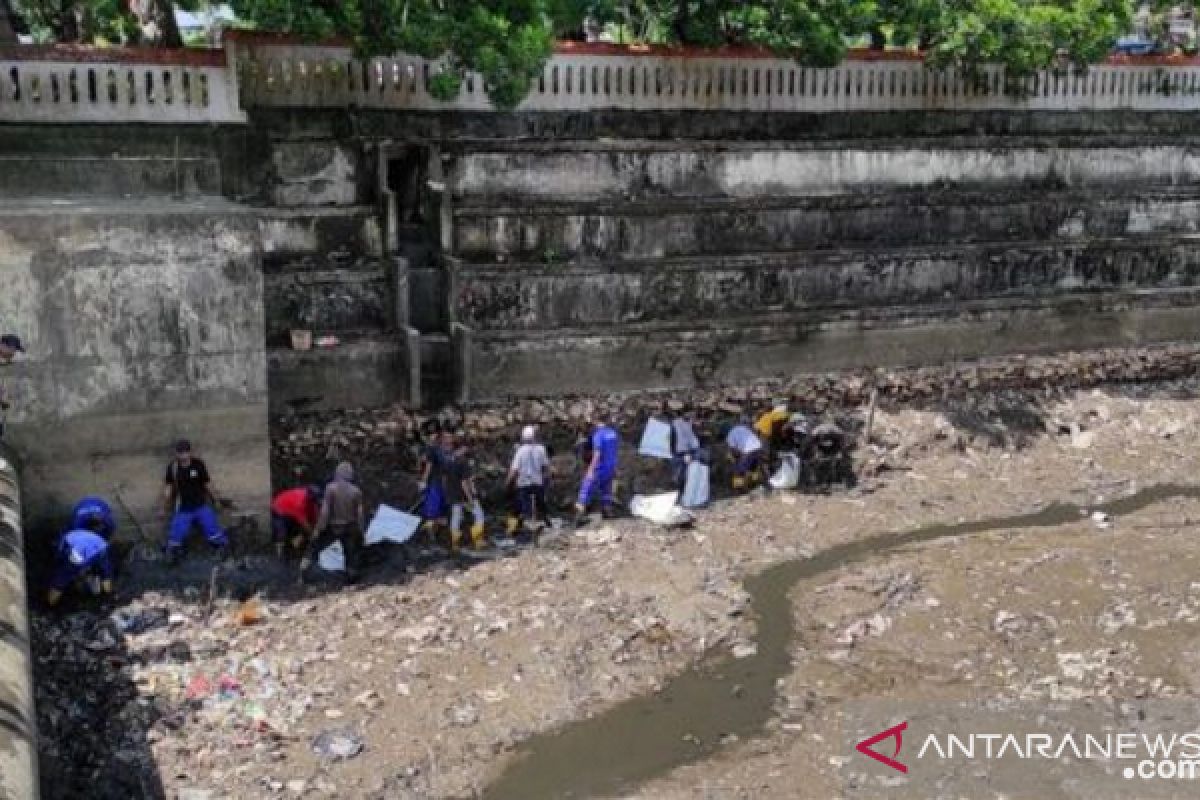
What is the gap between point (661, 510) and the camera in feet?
41.9

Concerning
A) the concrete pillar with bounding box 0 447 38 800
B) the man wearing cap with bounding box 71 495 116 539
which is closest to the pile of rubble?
the man wearing cap with bounding box 71 495 116 539

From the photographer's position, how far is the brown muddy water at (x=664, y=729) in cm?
862

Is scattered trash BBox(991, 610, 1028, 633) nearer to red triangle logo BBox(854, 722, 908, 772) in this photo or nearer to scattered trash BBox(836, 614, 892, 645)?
scattered trash BBox(836, 614, 892, 645)

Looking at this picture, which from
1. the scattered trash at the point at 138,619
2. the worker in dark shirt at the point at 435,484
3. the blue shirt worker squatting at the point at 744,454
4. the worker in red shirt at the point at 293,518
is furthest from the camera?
the blue shirt worker squatting at the point at 744,454

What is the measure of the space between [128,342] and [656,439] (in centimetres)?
550

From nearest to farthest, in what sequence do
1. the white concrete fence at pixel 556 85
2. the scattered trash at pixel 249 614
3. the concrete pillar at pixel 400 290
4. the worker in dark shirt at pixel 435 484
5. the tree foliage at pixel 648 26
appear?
the scattered trash at pixel 249 614 < the white concrete fence at pixel 556 85 < the worker in dark shirt at pixel 435 484 < the tree foliage at pixel 648 26 < the concrete pillar at pixel 400 290

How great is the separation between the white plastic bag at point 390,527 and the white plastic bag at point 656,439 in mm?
2802

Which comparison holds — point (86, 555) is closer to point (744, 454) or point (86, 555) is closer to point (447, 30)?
point (447, 30)

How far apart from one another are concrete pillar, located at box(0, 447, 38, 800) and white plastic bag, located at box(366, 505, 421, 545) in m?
3.25

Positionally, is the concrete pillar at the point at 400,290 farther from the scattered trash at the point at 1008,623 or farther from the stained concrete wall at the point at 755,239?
the scattered trash at the point at 1008,623

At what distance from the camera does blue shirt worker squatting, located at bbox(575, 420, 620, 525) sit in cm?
1250

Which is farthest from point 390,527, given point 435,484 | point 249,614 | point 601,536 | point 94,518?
point 94,518

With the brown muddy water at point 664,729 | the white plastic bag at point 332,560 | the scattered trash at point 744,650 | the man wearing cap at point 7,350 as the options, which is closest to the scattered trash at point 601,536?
the brown muddy water at point 664,729

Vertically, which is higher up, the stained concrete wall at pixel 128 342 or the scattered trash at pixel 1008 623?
the stained concrete wall at pixel 128 342
